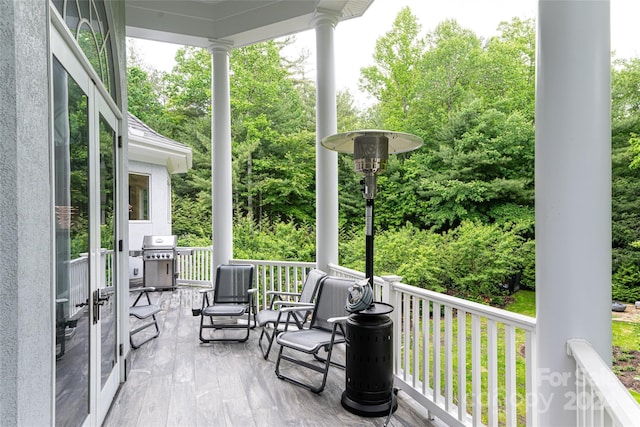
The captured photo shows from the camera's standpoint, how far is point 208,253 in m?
8.72

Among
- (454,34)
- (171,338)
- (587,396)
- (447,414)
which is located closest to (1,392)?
(587,396)

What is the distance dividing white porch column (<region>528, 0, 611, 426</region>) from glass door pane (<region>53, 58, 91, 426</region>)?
2208 mm

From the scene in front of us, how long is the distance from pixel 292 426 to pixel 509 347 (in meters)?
1.58

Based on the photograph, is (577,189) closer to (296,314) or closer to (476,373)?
(476,373)

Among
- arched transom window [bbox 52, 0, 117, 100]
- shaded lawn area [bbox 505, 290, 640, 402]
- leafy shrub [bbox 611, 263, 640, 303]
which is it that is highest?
arched transom window [bbox 52, 0, 117, 100]

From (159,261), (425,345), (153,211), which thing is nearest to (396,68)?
(153,211)

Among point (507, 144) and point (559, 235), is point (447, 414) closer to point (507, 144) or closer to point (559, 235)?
point (559, 235)

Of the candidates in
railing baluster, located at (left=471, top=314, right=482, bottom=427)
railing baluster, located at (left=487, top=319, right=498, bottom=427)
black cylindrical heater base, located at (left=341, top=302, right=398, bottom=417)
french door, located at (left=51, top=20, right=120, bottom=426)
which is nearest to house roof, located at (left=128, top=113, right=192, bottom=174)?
french door, located at (left=51, top=20, right=120, bottom=426)

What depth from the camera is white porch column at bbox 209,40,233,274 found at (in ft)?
18.9

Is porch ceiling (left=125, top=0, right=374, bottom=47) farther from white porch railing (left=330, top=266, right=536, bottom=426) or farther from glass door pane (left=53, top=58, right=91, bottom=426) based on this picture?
white porch railing (left=330, top=266, right=536, bottom=426)

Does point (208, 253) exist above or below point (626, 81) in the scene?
below

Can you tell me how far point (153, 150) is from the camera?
8.36 metres

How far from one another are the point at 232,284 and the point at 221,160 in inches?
74.5

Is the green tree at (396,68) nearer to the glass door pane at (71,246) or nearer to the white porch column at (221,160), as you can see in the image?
the white porch column at (221,160)
